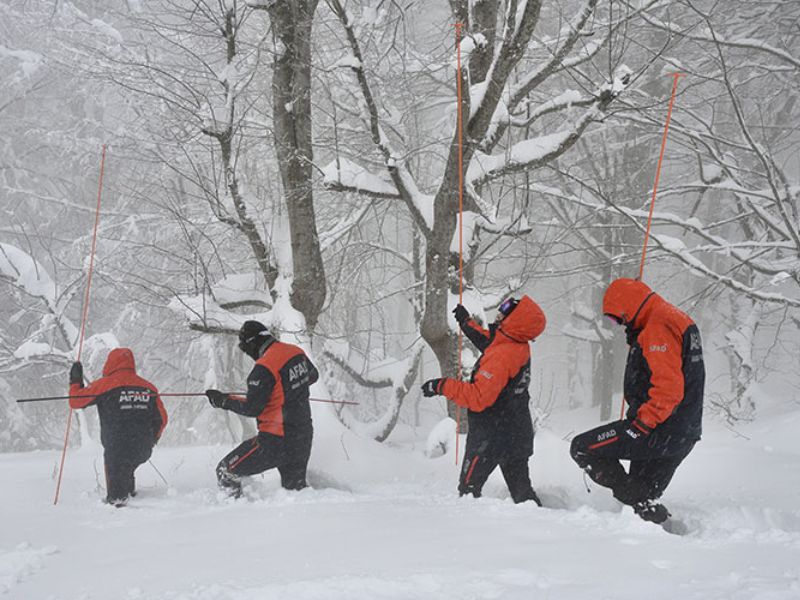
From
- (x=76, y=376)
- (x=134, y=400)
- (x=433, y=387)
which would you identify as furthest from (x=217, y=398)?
(x=433, y=387)

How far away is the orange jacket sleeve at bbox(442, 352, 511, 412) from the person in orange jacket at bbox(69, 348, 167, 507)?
9.05 ft

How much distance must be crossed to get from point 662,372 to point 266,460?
292 centimetres

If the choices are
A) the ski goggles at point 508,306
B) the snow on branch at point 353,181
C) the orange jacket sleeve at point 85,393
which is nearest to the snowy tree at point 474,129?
the snow on branch at point 353,181

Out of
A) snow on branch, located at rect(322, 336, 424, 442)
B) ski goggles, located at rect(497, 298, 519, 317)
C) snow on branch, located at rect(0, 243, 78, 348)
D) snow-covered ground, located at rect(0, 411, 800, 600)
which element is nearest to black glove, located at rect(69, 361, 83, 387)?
snow-covered ground, located at rect(0, 411, 800, 600)

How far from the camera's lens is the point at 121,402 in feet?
18.3

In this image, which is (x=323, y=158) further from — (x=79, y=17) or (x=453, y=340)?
→ (x=79, y=17)

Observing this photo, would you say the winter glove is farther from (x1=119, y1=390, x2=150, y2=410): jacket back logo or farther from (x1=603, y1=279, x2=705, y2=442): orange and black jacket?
(x1=119, y1=390, x2=150, y2=410): jacket back logo

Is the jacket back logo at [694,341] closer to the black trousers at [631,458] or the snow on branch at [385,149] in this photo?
the black trousers at [631,458]

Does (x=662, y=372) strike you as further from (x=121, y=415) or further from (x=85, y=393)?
(x=85, y=393)

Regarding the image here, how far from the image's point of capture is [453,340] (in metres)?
6.83

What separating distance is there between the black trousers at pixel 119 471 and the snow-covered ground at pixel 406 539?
163mm

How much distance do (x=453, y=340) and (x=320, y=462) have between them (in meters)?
1.86

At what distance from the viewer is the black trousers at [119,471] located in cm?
535

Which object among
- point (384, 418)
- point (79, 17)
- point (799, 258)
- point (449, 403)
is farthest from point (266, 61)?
point (79, 17)
